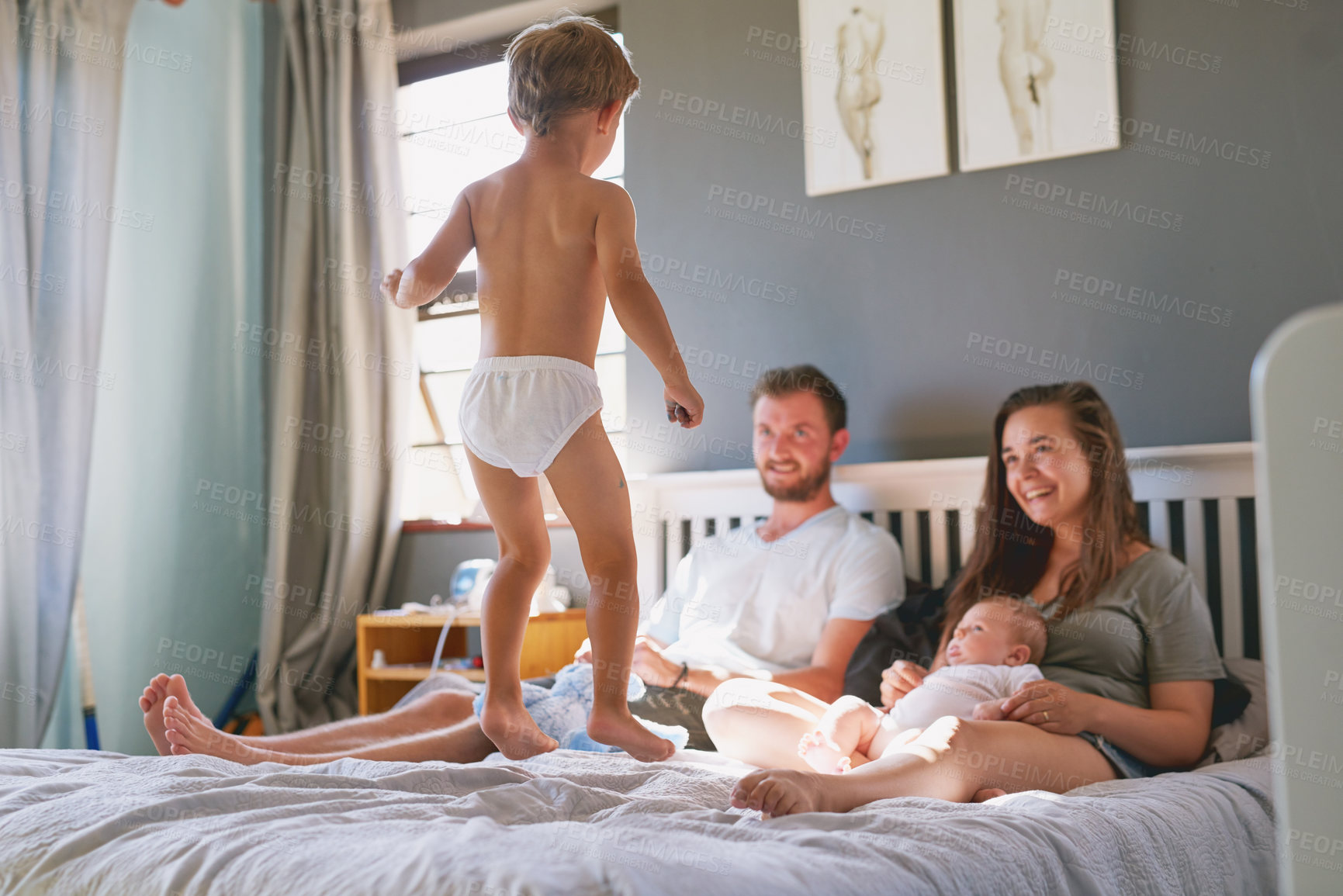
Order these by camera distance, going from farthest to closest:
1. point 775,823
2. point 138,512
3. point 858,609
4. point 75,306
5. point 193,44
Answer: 1. point 193,44
2. point 138,512
3. point 75,306
4. point 858,609
5. point 775,823

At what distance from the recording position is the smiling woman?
137 cm

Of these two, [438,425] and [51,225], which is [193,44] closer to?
[51,225]

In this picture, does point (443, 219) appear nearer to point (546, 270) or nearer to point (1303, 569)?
point (546, 270)

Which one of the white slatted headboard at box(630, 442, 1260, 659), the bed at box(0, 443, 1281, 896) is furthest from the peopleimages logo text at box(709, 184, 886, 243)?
the bed at box(0, 443, 1281, 896)

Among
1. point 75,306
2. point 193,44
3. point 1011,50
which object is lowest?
point 75,306

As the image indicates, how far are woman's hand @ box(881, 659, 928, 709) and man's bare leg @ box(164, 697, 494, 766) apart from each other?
69cm

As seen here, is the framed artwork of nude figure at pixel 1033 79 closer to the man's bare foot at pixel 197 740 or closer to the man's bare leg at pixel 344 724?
the man's bare leg at pixel 344 724

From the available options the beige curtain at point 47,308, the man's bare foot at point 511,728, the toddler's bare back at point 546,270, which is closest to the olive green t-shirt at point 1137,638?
the man's bare foot at point 511,728

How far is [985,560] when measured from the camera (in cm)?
197

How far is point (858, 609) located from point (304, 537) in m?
1.98

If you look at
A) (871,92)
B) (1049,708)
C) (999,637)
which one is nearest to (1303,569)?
(1049,708)

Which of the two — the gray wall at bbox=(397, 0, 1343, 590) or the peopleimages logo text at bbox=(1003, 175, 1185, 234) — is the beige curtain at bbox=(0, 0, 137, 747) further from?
the peopleimages logo text at bbox=(1003, 175, 1185, 234)

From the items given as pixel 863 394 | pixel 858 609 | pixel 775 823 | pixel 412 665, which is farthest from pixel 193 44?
pixel 775 823

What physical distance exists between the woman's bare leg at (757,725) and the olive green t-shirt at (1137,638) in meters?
0.46
